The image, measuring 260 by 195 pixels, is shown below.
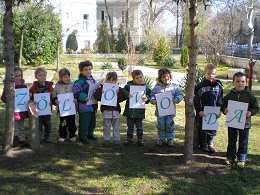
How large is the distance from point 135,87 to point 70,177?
2026mm

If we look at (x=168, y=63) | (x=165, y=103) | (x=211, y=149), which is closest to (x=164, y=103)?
(x=165, y=103)

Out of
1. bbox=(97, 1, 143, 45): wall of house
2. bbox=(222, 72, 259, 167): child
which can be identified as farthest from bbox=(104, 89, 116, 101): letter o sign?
bbox=(97, 1, 143, 45): wall of house

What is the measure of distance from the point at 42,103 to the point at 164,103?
1839 millimetres

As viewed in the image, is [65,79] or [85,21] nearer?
[65,79]

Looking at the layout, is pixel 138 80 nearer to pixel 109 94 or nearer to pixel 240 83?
pixel 109 94

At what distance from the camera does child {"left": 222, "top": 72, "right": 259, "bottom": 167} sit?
6.41 meters

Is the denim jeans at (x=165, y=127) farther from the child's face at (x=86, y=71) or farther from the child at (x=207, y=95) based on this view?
the child's face at (x=86, y=71)

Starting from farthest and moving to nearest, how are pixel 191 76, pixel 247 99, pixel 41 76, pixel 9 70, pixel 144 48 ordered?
1. pixel 144 48
2. pixel 41 76
3. pixel 9 70
4. pixel 247 99
5. pixel 191 76

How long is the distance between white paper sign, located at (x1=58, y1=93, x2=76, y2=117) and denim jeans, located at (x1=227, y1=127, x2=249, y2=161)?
2.41 m

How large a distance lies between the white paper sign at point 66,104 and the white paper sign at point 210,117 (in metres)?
2.01

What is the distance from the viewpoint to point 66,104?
7.30 m

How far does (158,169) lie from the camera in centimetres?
624

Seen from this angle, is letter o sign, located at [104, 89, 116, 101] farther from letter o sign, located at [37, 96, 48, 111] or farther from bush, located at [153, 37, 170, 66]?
bush, located at [153, 37, 170, 66]

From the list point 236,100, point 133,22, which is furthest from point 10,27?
point 133,22
